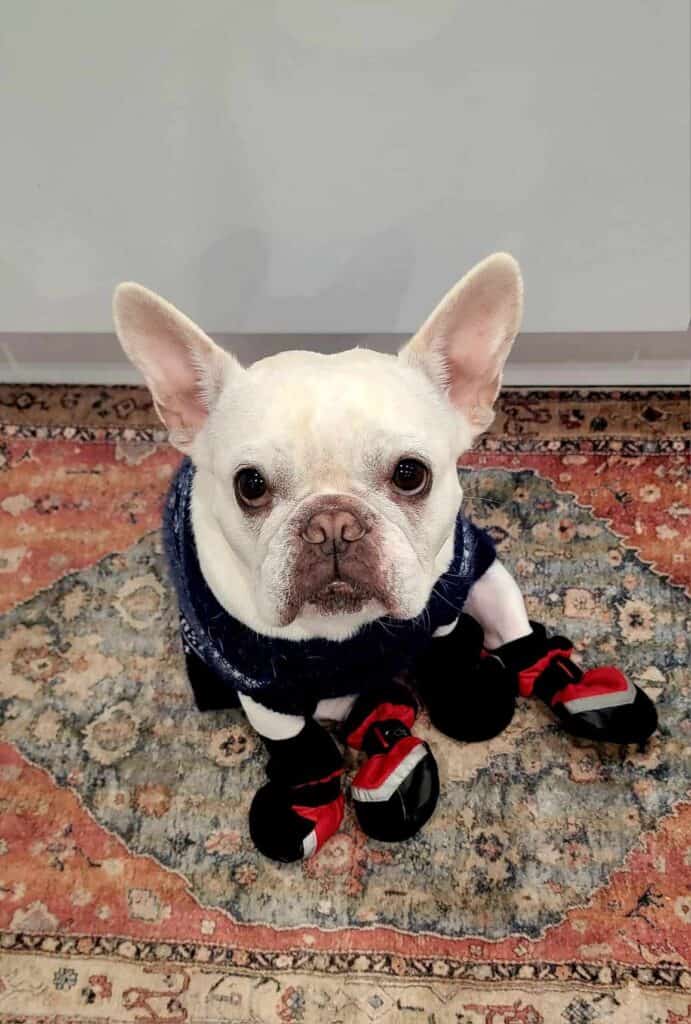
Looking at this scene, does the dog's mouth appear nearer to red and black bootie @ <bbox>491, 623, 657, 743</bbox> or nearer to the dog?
the dog

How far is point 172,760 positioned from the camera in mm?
1718

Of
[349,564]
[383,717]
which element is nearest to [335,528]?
[349,564]

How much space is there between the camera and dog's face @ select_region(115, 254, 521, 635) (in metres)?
1.14

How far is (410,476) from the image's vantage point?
119 cm

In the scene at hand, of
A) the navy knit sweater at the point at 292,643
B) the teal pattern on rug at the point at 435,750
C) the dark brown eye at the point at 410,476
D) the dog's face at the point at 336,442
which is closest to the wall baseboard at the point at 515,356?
the teal pattern on rug at the point at 435,750

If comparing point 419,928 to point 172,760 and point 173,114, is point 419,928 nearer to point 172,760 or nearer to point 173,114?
point 172,760

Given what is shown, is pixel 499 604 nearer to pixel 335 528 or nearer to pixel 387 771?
pixel 387 771

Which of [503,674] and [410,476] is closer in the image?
[410,476]

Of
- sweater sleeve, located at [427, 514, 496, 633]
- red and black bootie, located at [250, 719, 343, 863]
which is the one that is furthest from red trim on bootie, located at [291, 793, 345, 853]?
sweater sleeve, located at [427, 514, 496, 633]

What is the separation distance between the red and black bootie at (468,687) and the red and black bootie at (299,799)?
25 centimetres

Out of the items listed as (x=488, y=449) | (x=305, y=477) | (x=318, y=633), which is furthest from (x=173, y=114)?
(x=488, y=449)

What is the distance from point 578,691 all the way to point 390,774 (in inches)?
15.8

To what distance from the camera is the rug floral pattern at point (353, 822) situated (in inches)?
57.5

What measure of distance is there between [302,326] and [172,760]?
0.99 m
